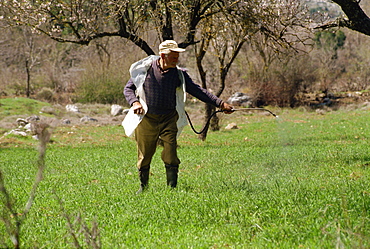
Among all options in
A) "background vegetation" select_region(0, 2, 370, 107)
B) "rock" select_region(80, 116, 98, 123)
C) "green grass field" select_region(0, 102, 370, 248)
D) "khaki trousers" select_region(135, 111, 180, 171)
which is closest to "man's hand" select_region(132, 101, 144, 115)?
"khaki trousers" select_region(135, 111, 180, 171)

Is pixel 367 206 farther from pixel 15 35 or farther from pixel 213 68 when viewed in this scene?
pixel 15 35

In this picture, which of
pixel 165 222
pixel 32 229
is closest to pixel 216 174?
pixel 165 222

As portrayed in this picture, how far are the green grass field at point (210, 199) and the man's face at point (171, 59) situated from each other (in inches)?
69.3

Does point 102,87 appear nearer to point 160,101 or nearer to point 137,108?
point 160,101

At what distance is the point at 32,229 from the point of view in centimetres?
539

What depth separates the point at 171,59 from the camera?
6953mm

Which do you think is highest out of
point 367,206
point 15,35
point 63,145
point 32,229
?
point 15,35

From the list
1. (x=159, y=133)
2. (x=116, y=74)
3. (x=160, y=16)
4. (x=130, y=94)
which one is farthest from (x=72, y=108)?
(x=130, y=94)

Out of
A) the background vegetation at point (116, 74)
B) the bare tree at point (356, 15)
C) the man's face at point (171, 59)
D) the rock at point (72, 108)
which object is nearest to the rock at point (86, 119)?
the rock at point (72, 108)

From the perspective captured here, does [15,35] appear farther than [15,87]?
Yes

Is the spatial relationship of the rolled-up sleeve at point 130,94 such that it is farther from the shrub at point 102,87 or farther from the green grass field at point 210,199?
the shrub at point 102,87

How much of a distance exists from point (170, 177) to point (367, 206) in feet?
9.75

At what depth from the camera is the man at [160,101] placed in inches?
277

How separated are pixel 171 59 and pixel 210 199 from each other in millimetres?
2034
